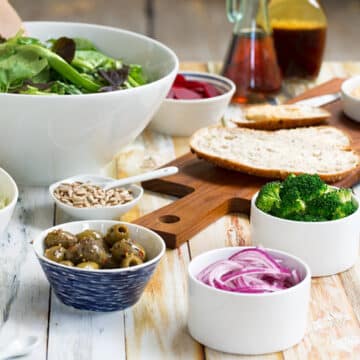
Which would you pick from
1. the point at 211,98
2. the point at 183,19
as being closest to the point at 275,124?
the point at 211,98

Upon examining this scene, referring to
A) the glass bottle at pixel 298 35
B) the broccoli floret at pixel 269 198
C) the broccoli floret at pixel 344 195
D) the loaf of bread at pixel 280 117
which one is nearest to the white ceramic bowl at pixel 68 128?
the loaf of bread at pixel 280 117

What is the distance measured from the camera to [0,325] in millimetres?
1608

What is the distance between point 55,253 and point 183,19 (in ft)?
16.5

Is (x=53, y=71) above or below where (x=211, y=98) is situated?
above

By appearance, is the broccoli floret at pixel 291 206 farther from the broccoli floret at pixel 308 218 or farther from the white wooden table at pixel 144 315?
the white wooden table at pixel 144 315

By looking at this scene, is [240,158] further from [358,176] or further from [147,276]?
[147,276]

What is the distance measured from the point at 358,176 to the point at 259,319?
2.74 feet

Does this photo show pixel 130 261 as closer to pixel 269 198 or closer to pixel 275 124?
pixel 269 198

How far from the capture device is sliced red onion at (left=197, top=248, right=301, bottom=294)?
1.55m

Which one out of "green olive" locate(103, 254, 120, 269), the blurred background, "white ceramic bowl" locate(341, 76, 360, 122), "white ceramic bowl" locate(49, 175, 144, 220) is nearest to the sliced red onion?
"green olive" locate(103, 254, 120, 269)

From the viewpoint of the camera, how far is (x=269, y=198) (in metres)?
1.83

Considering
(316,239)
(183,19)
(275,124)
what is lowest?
(183,19)

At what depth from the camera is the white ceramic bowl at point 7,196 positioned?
5.65 ft

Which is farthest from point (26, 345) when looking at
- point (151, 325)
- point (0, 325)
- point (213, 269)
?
point (213, 269)
